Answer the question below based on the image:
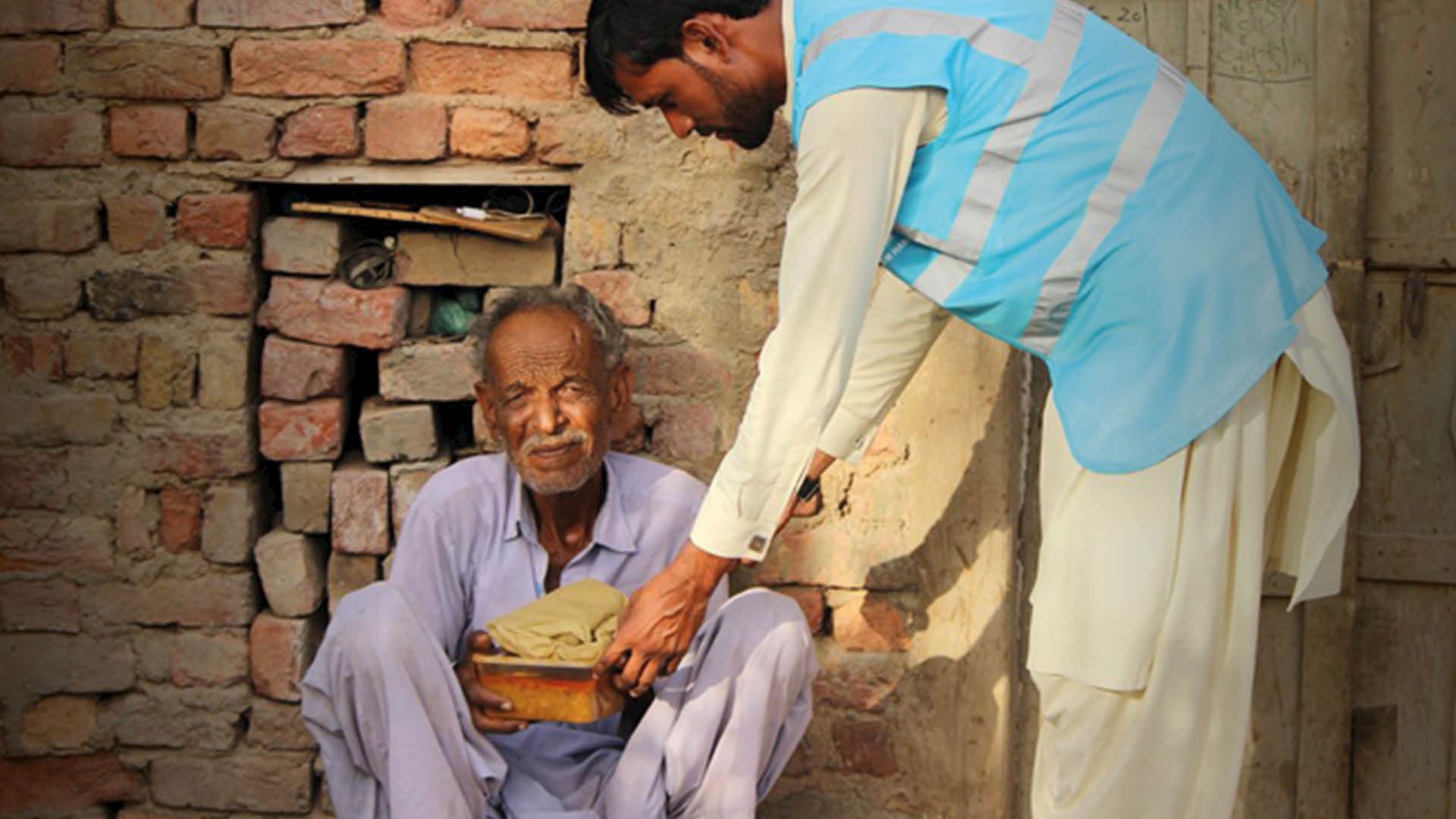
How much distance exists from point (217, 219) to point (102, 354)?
1.24ft

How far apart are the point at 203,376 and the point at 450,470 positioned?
2.13 ft

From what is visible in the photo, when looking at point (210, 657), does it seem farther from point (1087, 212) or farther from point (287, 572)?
point (1087, 212)

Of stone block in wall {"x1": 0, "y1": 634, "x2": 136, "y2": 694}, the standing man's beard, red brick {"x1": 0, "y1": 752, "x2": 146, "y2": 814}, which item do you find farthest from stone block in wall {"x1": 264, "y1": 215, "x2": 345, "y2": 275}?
the standing man's beard

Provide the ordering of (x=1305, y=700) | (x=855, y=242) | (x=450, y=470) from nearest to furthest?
(x=855, y=242)
(x=450, y=470)
(x=1305, y=700)

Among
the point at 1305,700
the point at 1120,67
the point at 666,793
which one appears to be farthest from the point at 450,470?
the point at 1305,700

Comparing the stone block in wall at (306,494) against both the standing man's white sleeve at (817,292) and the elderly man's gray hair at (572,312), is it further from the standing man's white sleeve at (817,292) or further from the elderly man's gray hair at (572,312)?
the standing man's white sleeve at (817,292)

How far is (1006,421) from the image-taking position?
130 inches

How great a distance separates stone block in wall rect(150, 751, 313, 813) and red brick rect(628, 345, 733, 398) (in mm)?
1100

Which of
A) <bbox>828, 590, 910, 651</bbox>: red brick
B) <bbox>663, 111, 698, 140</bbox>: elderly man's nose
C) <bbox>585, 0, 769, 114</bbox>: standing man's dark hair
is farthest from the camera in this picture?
<bbox>828, 590, 910, 651</bbox>: red brick

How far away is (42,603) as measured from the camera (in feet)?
11.4

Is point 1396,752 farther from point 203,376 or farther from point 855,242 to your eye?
point 203,376

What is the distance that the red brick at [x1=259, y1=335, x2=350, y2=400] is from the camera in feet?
11.2

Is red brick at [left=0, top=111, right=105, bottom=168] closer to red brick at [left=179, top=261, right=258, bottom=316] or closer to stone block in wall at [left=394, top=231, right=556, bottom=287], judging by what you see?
red brick at [left=179, top=261, right=258, bottom=316]

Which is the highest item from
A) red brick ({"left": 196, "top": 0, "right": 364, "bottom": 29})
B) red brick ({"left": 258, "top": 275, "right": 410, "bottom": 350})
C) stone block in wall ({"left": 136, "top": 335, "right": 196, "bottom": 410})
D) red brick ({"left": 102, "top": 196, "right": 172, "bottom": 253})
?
red brick ({"left": 196, "top": 0, "right": 364, "bottom": 29})
